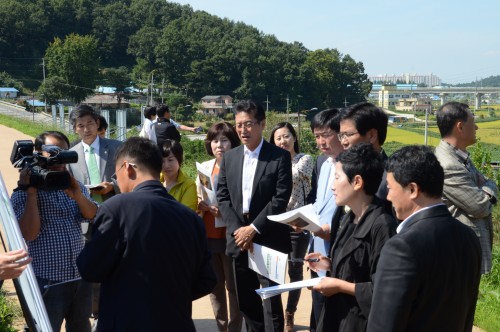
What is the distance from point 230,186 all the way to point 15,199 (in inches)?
64.9

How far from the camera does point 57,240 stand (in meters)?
3.80

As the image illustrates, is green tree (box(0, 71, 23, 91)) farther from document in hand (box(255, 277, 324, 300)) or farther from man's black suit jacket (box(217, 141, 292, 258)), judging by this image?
document in hand (box(255, 277, 324, 300))

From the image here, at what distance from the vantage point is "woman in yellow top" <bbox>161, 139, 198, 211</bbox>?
5008 millimetres

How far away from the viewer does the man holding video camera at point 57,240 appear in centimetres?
364

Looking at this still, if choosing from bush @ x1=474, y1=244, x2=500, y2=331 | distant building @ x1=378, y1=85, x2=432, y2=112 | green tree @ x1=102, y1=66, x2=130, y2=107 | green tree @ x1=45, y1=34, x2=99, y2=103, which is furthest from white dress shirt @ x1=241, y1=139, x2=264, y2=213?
distant building @ x1=378, y1=85, x2=432, y2=112

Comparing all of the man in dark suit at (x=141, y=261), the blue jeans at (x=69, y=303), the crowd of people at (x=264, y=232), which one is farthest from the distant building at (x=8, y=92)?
the man in dark suit at (x=141, y=261)

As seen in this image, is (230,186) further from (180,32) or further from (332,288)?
(180,32)

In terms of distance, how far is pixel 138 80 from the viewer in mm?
78938

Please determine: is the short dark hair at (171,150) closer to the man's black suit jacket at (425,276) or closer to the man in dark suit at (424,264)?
the man in dark suit at (424,264)

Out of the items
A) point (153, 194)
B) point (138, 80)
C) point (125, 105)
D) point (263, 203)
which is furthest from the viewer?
point (138, 80)

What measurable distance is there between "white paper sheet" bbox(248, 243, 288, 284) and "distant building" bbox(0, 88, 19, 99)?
7237 centimetres

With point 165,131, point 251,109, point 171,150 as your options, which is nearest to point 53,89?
point 165,131

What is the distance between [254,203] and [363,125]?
1268mm

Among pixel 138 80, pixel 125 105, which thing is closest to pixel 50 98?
pixel 125 105
